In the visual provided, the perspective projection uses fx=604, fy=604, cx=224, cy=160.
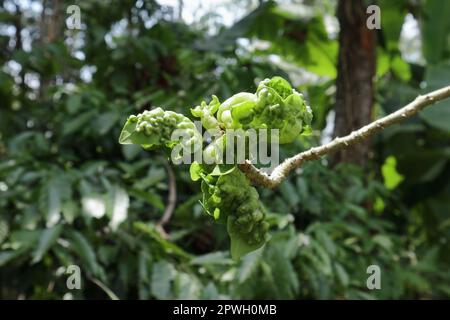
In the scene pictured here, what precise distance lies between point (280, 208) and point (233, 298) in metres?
0.42

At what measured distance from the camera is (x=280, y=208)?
185 centimetres

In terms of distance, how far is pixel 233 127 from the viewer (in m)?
0.66

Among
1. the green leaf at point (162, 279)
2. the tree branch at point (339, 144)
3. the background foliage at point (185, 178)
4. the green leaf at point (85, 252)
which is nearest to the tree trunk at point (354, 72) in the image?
the background foliage at point (185, 178)

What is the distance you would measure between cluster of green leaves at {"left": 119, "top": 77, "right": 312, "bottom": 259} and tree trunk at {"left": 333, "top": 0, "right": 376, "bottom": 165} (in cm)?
156

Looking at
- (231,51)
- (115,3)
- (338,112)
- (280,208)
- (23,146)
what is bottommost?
(280,208)

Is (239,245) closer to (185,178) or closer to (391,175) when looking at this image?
(185,178)

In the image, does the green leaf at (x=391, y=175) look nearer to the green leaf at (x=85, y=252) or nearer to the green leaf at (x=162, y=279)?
the green leaf at (x=162, y=279)

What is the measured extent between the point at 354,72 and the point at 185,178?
81cm

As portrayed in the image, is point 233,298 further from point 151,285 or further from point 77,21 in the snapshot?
point 77,21

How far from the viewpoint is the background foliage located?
1.60 m

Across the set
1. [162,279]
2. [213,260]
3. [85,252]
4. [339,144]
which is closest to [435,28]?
[213,260]

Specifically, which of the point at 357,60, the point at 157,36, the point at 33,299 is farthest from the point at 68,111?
the point at 357,60

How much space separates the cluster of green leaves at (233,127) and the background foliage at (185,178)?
83cm

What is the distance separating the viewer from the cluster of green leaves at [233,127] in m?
0.66
